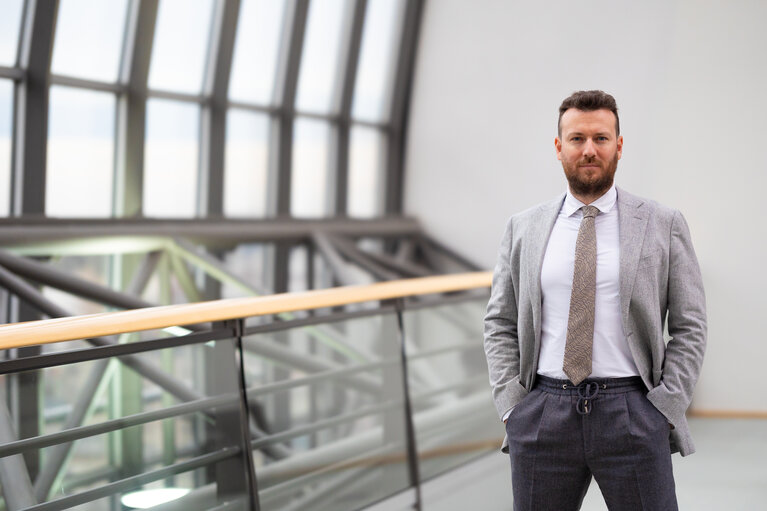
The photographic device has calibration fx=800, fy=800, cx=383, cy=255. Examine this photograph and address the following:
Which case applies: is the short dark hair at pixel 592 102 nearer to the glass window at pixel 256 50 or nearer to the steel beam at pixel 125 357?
the steel beam at pixel 125 357

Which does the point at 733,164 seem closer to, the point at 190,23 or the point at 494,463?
the point at 494,463

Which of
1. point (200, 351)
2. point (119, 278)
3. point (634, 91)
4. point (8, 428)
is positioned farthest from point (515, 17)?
point (8, 428)

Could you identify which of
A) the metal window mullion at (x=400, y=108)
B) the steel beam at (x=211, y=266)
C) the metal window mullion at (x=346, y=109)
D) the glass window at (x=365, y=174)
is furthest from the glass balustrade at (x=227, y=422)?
the metal window mullion at (x=400, y=108)

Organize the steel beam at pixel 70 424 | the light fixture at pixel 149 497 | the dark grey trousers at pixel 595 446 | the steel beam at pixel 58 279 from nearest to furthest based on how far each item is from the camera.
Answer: the dark grey trousers at pixel 595 446 → the steel beam at pixel 70 424 → the light fixture at pixel 149 497 → the steel beam at pixel 58 279

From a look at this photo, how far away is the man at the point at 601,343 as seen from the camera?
168 cm

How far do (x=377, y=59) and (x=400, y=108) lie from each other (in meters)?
0.61

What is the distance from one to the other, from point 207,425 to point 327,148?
6028 mm

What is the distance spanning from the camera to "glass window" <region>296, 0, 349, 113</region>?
7.95m

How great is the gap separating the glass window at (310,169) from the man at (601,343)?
21.2 feet

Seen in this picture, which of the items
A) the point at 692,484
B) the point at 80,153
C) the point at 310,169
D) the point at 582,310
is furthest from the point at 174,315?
the point at 310,169

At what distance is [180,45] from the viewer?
689 centimetres

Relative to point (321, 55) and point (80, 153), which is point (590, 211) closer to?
point (80, 153)

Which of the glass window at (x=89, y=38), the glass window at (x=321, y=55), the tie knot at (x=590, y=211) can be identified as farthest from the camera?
the glass window at (x=321, y=55)

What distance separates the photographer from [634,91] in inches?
240
